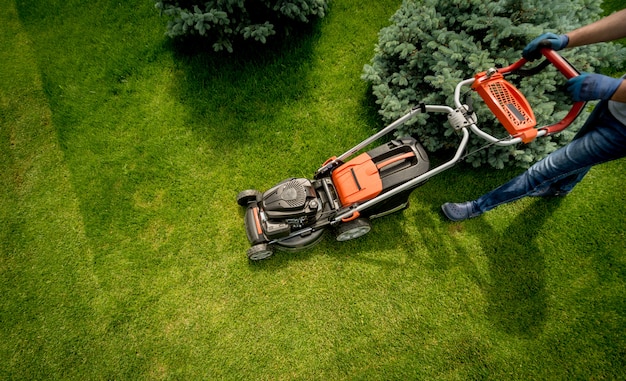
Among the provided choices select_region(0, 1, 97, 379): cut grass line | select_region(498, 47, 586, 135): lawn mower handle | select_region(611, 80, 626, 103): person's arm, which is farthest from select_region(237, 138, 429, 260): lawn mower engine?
select_region(0, 1, 97, 379): cut grass line

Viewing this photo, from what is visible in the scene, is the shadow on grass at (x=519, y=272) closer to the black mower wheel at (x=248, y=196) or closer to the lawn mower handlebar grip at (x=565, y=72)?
the lawn mower handlebar grip at (x=565, y=72)

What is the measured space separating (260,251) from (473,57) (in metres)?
2.83

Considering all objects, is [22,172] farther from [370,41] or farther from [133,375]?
[370,41]

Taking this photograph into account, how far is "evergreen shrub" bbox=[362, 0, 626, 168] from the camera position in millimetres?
3268

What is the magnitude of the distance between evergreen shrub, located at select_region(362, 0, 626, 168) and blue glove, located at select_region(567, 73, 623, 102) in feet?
2.96

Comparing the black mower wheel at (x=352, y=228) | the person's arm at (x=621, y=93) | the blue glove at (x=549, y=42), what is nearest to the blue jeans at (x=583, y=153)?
the person's arm at (x=621, y=93)

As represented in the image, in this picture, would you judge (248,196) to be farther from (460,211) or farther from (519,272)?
(519,272)

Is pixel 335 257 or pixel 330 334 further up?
pixel 335 257

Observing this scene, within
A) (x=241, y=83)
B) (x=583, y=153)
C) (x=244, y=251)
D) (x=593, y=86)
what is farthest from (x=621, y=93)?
(x=241, y=83)

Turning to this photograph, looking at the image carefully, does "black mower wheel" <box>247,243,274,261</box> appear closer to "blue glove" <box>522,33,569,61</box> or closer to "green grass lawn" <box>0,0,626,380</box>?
"green grass lawn" <box>0,0,626,380</box>

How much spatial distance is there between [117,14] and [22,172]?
8.73 feet

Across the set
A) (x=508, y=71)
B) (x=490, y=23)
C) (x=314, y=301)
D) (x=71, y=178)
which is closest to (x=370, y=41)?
(x=490, y=23)

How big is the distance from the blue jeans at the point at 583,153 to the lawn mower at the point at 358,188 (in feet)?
1.52

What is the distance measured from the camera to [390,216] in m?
3.96
